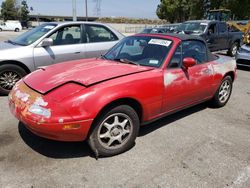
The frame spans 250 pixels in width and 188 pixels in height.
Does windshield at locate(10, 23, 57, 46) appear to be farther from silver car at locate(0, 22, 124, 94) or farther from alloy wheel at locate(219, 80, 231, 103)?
alloy wheel at locate(219, 80, 231, 103)

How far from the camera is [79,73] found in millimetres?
3641

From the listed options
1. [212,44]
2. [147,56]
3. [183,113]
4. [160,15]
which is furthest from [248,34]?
[160,15]

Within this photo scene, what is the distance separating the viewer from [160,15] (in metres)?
61.9

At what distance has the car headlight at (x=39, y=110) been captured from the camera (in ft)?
9.88

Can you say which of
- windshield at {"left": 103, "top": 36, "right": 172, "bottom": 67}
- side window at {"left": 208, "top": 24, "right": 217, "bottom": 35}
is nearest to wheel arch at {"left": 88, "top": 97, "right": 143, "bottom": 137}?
windshield at {"left": 103, "top": 36, "right": 172, "bottom": 67}

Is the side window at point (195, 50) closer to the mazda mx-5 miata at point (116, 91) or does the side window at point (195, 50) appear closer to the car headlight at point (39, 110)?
the mazda mx-5 miata at point (116, 91)

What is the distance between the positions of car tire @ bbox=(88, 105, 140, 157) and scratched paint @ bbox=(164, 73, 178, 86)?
714 mm

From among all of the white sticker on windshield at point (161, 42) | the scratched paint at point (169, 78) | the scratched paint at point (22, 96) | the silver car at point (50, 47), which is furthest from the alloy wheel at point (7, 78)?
the scratched paint at point (169, 78)

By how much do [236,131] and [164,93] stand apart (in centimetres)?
149

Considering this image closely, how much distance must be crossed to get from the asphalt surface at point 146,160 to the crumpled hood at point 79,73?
2.76 feet

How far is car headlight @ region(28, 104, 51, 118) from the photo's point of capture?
119 inches

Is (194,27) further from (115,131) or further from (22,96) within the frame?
(22,96)

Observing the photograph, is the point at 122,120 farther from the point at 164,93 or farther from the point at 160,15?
the point at 160,15

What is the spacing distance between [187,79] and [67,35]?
3475mm
